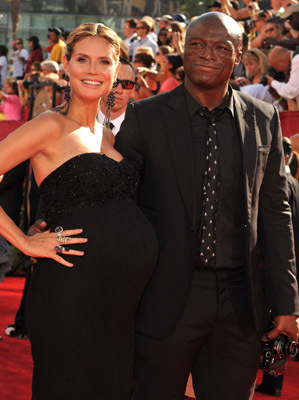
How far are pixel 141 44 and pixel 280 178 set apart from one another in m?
9.82

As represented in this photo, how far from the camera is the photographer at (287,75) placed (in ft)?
26.4

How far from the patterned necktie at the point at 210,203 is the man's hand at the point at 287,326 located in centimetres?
37

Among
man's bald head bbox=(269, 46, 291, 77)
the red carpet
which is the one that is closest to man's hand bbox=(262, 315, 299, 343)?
the red carpet

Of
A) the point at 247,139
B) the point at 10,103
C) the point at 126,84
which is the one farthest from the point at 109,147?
the point at 10,103

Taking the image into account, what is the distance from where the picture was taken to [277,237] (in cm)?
282

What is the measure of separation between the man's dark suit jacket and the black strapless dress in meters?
0.08

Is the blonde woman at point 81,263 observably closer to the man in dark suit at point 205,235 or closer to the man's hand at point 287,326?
the man in dark suit at point 205,235

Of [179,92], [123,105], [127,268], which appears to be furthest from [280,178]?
[123,105]

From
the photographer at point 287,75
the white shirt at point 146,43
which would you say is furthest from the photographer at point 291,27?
the white shirt at point 146,43

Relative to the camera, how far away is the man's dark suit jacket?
2672mm

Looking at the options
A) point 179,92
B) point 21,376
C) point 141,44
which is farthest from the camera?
point 141,44

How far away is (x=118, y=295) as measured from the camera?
2.68 meters

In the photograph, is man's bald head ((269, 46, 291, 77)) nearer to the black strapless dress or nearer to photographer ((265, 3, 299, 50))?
photographer ((265, 3, 299, 50))

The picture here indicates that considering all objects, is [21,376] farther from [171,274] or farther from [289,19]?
[289,19]
